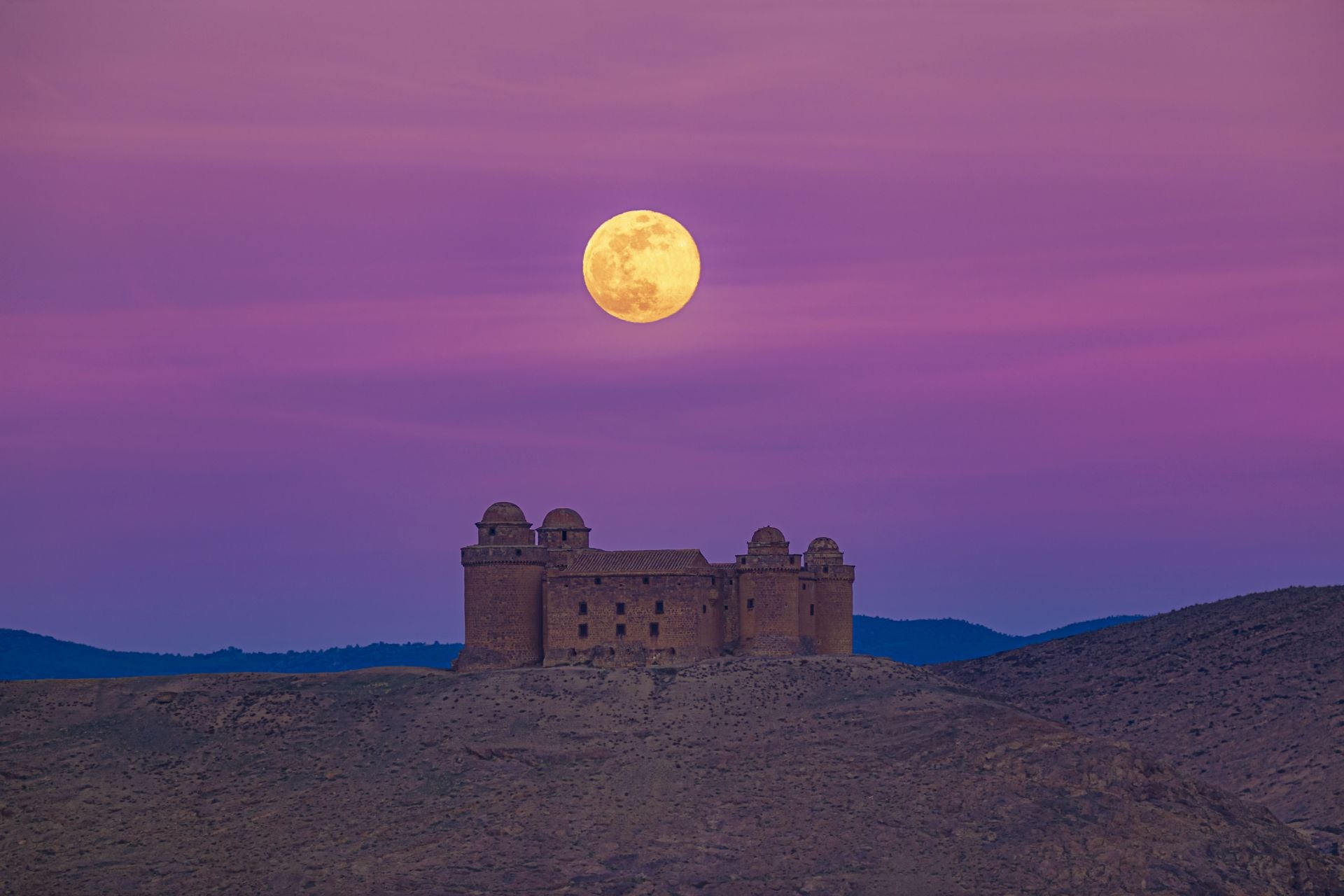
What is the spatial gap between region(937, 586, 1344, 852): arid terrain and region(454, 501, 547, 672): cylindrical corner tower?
3662 cm

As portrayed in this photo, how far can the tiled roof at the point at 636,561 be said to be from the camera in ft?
286

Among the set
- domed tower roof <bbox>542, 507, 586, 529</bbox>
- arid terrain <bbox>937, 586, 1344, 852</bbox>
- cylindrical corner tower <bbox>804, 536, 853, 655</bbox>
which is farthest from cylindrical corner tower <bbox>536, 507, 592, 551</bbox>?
arid terrain <bbox>937, 586, 1344, 852</bbox>

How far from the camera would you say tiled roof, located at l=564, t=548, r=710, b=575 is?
87.1 metres

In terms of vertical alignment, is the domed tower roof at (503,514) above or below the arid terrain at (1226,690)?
above

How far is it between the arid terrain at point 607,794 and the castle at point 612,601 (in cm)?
186

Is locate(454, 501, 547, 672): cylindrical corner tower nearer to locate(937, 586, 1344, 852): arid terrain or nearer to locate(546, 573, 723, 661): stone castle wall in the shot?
locate(546, 573, 723, 661): stone castle wall

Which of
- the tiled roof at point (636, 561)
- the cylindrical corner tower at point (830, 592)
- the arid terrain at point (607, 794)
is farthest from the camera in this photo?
the cylindrical corner tower at point (830, 592)

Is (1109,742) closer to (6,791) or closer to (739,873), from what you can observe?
(739,873)

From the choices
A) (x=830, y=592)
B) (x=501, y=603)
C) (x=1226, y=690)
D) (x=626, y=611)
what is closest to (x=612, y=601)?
(x=626, y=611)

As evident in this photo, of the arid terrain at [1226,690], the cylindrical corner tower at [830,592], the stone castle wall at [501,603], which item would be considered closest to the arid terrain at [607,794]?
the stone castle wall at [501,603]

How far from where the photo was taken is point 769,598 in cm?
8825

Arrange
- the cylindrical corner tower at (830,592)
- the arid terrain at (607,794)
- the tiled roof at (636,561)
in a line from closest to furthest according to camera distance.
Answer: the arid terrain at (607,794) → the tiled roof at (636,561) → the cylindrical corner tower at (830,592)

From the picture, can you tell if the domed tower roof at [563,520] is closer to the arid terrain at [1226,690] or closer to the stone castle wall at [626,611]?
the stone castle wall at [626,611]

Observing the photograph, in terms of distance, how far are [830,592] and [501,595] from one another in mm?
18212
